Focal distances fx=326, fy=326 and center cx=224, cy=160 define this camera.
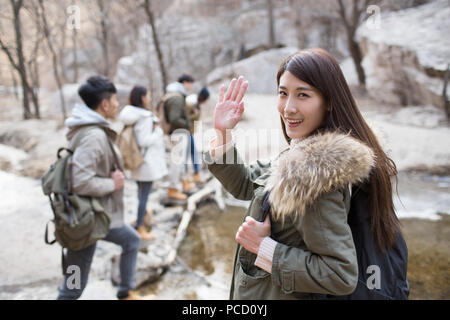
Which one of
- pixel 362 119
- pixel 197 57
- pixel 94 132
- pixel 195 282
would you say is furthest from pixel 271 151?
pixel 197 57

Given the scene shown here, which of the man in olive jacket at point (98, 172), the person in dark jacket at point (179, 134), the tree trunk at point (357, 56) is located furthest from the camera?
the tree trunk at point (357, 56)

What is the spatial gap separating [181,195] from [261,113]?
5.89 m

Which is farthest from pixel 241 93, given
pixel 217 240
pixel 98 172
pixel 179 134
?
pixel 179 134

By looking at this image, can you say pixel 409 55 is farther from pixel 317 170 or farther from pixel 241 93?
pixel 317 170

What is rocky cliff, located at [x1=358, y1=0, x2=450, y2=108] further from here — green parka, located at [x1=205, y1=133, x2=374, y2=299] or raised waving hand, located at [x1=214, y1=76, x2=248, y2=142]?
green parka, located at [x1=205, y1=133, x2=374, y2=299]

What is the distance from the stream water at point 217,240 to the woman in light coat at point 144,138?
0.64m

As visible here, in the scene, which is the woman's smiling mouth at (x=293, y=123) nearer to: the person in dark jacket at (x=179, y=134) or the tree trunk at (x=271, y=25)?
the person in dark jacket at (x=179, y=134)

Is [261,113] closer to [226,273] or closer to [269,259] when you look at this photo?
[226,273]

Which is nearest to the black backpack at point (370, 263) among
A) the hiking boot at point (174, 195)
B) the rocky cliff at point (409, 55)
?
the hiking boot at point (174, 195)

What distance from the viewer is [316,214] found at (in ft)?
3.45

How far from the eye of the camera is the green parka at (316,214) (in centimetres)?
104

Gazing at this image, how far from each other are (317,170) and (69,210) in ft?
5.56

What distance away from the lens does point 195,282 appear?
3.22m
